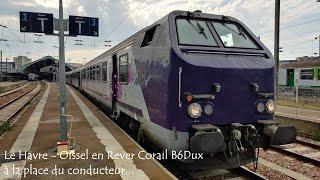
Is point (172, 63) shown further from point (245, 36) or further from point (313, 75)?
point (313, 75)

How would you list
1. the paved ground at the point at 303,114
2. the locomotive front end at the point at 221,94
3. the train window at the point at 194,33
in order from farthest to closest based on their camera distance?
the paved ground at the point at 303,114
the train window at the point at 194,33
the locomotive front end at the point at 221,94

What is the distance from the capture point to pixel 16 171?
6668mm

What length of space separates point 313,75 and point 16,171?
92.4 ft

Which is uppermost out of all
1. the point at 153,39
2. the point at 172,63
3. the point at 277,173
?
the point at 153,39

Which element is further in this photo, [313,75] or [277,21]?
[313,75]

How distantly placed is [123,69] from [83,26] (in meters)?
2.10

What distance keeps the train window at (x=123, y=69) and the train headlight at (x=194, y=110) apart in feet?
13.2

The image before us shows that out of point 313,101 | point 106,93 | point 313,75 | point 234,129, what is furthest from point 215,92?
point 313,75

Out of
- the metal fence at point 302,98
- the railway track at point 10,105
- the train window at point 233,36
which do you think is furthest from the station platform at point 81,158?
the metal fence at point 302,98

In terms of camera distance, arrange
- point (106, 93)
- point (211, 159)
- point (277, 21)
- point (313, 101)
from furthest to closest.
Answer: point (277, 21) < point (313, 101) < point (106, 93) < point (211, 159)

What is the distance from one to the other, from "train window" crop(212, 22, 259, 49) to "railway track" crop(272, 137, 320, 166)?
12.1 feet

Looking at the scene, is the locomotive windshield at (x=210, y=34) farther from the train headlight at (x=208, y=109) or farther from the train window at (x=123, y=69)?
the train window at (x=123, y=69)

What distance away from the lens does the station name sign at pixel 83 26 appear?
34.9ft

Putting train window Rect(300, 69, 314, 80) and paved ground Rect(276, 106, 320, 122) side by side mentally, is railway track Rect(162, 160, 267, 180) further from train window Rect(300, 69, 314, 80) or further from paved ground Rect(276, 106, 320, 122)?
train window Rect(300, 69, 314, 80)
